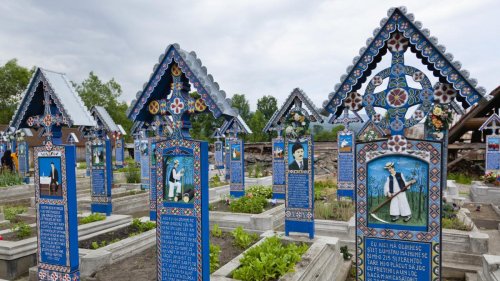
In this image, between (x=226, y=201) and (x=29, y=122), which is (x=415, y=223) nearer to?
(x=29, y=122)

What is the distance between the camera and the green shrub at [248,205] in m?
11.2

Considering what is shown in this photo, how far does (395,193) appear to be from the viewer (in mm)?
4590

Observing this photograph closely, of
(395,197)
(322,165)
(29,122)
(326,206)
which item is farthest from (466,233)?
(322,165)

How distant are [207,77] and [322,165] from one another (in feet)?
88.3

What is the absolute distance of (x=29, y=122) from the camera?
6328 mm

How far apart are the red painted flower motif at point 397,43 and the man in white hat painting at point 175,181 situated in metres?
3.66

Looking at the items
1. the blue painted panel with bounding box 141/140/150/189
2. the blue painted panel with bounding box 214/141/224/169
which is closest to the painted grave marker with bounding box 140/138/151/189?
the blue painted panel with bounding box 141/140/150/189

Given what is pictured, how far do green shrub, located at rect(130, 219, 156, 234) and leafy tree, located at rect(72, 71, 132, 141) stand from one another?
132 feet

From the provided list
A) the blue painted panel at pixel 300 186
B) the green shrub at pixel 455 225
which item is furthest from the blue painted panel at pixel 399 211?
the green shrub at pixel 455 225

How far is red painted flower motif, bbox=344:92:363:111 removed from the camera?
492 centimetres

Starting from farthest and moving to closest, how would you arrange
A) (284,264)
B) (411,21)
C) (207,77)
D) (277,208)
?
(277,208), (284,264), (207,77), (411,21)

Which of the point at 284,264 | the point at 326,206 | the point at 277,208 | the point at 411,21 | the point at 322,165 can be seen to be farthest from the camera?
the point at 322,165

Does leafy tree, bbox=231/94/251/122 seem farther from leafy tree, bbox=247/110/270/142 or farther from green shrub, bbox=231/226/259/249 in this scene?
green shrub, bbox=231/226/259/249

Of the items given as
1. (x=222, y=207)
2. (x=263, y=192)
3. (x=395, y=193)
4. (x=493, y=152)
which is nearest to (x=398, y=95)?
(x=395, y=193)
